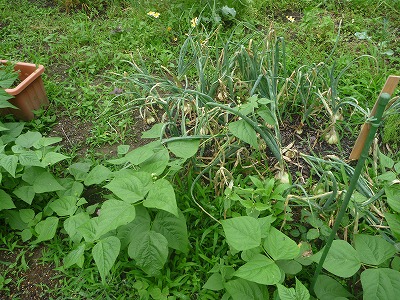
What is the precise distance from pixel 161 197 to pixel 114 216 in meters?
0.18

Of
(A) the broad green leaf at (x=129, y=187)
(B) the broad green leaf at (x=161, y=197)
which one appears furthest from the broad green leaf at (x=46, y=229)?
(B) the broad green leaf at (x=161, y=197)

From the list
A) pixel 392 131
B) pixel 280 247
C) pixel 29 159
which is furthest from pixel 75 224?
pixel 392 131

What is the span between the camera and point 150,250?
1.54 meters

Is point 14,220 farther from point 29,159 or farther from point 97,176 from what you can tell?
point 97,176

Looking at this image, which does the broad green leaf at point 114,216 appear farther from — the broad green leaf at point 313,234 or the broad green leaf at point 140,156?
the broad green leaf at point 313,234

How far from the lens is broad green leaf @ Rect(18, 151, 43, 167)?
1.78m

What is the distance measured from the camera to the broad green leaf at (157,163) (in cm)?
158

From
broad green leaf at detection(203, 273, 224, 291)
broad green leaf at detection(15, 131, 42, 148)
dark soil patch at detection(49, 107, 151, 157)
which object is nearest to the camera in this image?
broad green leaf at detection(203, 273, 224, 291)

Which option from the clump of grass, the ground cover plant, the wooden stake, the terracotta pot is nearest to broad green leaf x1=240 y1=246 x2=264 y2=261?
the ground cover plant

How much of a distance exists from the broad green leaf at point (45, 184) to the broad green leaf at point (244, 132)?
2.91 feet

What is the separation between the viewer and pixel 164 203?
1.40 m

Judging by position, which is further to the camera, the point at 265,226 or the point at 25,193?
the point at 25,193

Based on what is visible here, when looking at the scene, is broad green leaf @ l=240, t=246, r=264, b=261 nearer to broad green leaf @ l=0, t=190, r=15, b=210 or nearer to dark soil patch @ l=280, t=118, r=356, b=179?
dark soil patch @ l=280, t=118, r=356, b=179

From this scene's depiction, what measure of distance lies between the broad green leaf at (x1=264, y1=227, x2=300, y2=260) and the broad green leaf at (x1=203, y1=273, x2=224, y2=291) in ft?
0.99
